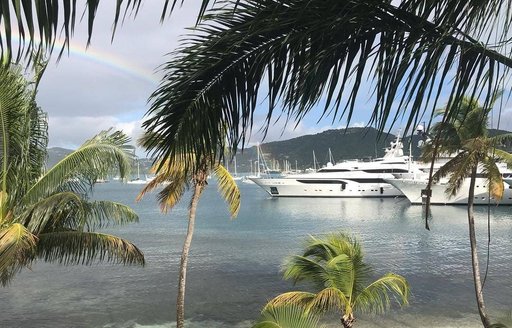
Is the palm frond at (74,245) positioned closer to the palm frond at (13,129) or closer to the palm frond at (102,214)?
the palm frond at (102,214)

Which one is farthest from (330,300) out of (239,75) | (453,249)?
(453,249)

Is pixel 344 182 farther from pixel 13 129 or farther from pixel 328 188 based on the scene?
pixel 13 129

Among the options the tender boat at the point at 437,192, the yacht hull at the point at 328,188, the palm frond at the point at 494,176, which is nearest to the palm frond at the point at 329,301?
the palm frond at the point at 494,176

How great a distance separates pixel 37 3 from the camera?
3.47 ft

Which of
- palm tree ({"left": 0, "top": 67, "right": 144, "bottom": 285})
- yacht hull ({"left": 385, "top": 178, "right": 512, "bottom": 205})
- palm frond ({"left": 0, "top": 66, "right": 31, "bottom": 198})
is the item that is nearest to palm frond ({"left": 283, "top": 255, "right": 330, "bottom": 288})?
palm tree ({"left": 0, "top": 67, "right": 144, "bottom": 285})

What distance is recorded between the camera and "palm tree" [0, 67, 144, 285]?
25.0 ft

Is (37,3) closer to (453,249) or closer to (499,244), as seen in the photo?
(453,249)

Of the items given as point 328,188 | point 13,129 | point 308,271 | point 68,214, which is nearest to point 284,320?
point 308,271

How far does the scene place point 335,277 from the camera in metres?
9.57

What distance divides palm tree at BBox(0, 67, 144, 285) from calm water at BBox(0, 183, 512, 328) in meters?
9.87

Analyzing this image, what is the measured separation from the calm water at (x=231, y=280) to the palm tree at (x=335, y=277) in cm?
797

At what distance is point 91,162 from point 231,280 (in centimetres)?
1704

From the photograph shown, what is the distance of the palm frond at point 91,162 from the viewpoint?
8164mm

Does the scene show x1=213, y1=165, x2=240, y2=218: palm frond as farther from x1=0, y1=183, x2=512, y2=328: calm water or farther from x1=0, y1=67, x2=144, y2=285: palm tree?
x1=0, y1=183, x2=512, y2=328: calm water
